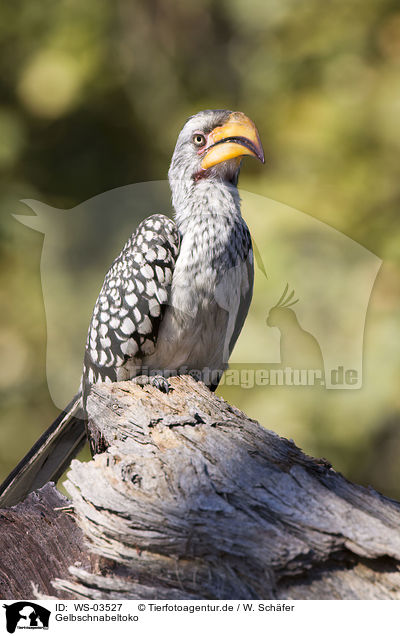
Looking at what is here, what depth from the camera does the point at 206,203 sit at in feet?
9.80

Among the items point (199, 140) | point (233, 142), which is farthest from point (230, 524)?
point (199, 140)

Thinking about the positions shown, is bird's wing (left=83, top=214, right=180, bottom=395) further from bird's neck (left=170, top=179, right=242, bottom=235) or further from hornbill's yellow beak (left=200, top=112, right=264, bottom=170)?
hornbill's yellow beak (left=200, top=112, right=264, bottom=170)

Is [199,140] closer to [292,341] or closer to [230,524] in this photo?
[292,341]

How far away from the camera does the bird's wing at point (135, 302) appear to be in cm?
282

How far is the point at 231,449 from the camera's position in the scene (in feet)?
6.56

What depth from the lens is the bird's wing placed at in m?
2.82

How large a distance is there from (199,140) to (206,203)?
38cm

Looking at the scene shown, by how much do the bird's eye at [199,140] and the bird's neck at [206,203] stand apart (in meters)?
0.19
